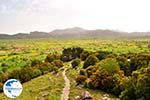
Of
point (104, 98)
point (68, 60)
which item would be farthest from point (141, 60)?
point (68, 60)

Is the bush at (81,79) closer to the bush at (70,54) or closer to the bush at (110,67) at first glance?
the bush at (110,67)

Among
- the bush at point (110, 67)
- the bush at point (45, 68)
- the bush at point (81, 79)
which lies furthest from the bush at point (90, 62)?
the bush at point (81, 79)

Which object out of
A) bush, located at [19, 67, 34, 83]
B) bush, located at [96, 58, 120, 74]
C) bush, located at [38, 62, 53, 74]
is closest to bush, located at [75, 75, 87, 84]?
bush, located at [96, 58, 120, 74]

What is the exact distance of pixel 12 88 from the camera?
2720cm

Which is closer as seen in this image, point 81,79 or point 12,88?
point 12,88

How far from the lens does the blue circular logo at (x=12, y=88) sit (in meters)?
26.9

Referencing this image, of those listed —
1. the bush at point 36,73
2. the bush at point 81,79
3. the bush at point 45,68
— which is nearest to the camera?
the bush at point 81,79

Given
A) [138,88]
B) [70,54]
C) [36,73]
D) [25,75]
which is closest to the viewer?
[138,88]

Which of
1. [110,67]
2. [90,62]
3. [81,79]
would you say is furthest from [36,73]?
[110,67]

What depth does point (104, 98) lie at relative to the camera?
7088cm

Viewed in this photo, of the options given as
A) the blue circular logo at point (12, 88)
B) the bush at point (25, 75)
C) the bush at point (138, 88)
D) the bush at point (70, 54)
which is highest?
the blue circular logo at point (12, 88)

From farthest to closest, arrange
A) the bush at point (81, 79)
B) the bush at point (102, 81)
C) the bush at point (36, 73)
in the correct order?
the bush at point (36, 73) < the bush at point (81, 79) < the bush at point (102, 81)

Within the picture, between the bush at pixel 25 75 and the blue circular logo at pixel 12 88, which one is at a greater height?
the blue circular logo at pixel 12 88

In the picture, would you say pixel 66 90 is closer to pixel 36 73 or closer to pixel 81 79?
pixel 81 79
